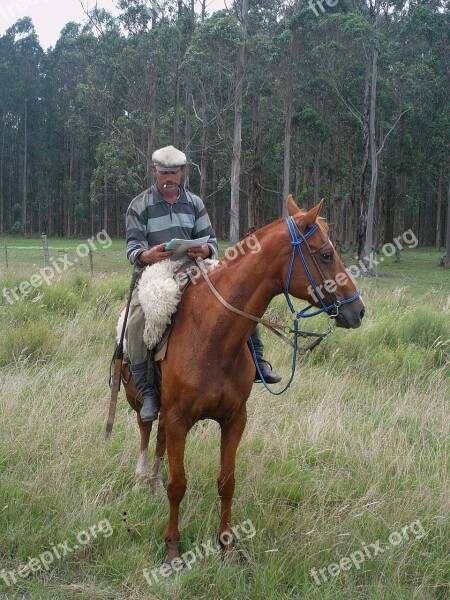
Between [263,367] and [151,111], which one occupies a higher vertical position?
[151,111]

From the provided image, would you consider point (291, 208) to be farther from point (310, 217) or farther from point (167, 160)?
point (167, 160)

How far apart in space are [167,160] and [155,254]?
0.70 m

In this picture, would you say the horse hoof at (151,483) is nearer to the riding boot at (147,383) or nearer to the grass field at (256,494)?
the grass field at (256,494)

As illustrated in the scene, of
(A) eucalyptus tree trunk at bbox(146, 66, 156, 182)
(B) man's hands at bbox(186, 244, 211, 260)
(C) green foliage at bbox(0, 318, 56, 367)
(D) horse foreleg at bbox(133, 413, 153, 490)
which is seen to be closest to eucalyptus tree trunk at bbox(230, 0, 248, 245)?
(A) eucalyptus tree trunk at bbox(146, 66, 156, 182)

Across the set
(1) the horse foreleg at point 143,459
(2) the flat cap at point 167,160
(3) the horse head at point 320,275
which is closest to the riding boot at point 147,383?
(1) the horse foreleg at point 143,459

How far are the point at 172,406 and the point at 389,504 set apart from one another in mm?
1902

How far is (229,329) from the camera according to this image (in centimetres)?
351

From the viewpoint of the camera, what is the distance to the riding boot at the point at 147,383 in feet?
13.3

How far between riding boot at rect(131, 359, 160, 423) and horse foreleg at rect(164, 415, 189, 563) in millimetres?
414

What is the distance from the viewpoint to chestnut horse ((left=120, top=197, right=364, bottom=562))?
331 cm

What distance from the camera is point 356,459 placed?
492 cm

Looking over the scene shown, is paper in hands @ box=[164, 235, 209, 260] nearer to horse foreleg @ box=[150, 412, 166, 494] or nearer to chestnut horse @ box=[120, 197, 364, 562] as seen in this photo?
chestnut horse @ box=[120, 197, 364, 562]

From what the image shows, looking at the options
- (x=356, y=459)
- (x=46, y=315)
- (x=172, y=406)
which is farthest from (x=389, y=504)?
(x=46, y=315)

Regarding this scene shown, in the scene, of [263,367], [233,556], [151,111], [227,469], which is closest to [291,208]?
[263,367]
